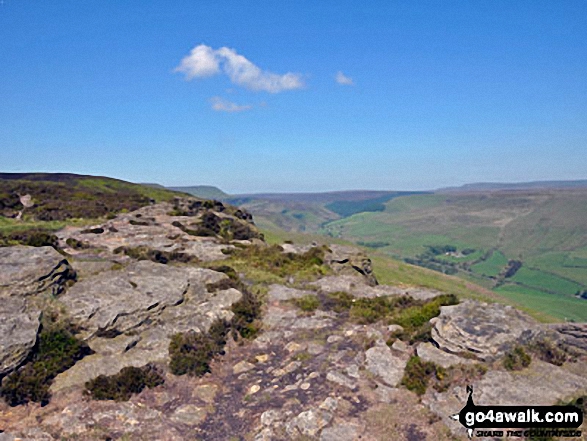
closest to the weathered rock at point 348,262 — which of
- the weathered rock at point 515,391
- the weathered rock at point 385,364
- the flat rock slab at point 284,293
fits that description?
the flat rock slab at point 284,293

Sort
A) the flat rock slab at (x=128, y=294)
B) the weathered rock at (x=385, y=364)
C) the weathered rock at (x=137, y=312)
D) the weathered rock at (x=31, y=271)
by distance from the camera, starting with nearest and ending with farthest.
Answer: the weathered rock at (x=385, y=364) < the weathered rock at (x=137, y=312) < the flat rock slab at (x=128, y=294) < the weathered rock at (x=31, y=271)

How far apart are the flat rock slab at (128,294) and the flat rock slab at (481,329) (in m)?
12.5

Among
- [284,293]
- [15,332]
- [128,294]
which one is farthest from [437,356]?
[15,332]

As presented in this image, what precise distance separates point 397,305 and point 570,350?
7592 millimetres

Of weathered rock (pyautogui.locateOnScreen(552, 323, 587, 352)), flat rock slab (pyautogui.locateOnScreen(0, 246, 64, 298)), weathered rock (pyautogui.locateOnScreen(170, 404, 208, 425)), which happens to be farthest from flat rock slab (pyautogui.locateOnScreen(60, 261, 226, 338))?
weathered rock (pyautogui.locateOnScreen(552, 323, 587, 352))

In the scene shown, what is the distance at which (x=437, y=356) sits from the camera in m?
13.6

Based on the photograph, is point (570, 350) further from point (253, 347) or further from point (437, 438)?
point (253, 347)

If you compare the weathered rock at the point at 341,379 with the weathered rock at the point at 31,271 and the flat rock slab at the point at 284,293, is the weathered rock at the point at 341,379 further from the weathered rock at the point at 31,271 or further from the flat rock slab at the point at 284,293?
the weathered rock at the point at 31,271

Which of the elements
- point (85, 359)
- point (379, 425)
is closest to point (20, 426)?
point (85, 359)

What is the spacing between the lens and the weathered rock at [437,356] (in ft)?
42.7

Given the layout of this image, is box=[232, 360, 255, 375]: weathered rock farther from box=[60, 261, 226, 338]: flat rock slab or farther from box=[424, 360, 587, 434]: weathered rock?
box=[424, 360, 587, 434]: weathered rock

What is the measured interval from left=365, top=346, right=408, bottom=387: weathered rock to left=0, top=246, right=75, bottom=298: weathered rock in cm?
1415

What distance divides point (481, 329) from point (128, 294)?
15.5 meters

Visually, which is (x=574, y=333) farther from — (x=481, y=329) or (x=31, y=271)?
(x=31, y=271)
